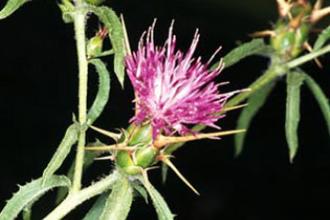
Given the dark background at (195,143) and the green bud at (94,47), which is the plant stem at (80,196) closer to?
the green bud at (94,47)

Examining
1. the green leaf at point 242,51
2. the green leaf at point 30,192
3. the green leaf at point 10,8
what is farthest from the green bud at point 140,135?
the green leaf at point 242,51

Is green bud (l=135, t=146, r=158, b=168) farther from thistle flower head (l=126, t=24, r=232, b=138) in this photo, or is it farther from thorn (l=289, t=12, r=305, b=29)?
thorn (l=289, t=12, r=305, b=29)

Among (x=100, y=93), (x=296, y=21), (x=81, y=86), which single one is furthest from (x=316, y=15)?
(x=81, y=86)

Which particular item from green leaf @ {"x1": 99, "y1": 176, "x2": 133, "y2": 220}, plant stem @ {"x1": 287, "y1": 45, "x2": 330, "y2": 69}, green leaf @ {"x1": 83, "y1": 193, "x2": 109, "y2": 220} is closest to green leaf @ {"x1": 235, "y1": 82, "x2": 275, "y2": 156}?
plant stem @ {"x1": 287, "y1": 45, "x2": 330, "y2": 69}

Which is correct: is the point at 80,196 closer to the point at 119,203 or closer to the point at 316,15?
the point at 119,203

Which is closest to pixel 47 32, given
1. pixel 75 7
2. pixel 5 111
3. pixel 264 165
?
pixel 5 111

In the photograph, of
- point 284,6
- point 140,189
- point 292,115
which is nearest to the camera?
point 140,189

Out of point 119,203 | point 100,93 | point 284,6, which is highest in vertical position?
point 284,6
